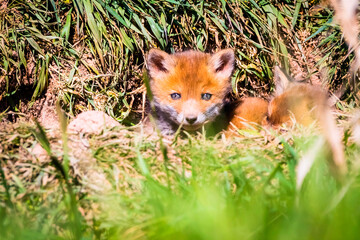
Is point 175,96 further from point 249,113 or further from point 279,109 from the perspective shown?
point 279,109

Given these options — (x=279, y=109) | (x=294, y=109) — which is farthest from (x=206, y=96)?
(x=294, y=109)

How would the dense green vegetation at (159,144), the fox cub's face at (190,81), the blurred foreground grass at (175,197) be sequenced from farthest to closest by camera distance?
the fox cub's face at (190,81) → the dense green vegetation at (159,144) → the blurred foreground grass at (175,197)

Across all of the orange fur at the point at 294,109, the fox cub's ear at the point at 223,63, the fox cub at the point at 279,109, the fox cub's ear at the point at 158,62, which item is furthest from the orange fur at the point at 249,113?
the fox cub's ear at the point at 158,62

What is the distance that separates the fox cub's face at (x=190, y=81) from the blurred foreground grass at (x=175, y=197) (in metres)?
1.29

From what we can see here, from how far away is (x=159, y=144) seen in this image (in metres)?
2.72

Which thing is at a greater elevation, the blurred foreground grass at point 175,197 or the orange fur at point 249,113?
the orange fur at point 249,113

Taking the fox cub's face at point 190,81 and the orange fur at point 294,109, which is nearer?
the orange fur at point 294,109

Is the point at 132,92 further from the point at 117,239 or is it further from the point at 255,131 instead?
the point at 117,239

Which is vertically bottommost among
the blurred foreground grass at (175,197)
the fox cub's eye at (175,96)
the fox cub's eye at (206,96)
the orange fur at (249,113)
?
the blurred foreground grass at (175,197)

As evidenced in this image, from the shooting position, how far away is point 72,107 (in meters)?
4.37

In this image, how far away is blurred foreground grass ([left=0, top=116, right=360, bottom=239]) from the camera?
148 cm

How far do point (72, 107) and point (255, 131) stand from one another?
83.7 inches

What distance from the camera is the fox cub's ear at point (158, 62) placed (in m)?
4.03

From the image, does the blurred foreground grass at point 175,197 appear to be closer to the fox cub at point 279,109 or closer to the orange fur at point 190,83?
the fox cub at point 279,109
